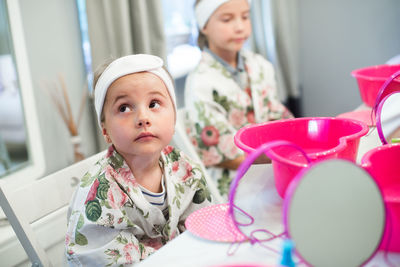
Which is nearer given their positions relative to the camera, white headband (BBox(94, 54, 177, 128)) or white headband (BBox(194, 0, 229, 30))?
white headband (BBox(94, 54, 177, 128))

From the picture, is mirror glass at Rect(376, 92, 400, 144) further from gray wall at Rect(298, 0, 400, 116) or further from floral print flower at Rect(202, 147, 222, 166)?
gray wall at Rect(298, 0, 400, 116)

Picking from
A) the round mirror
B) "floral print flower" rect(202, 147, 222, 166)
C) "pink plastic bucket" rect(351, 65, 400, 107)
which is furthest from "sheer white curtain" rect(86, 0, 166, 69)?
the round mirror

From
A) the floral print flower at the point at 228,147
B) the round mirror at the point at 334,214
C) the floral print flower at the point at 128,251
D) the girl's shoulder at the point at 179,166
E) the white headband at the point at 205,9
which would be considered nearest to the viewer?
the round mirror at the point at 334,214

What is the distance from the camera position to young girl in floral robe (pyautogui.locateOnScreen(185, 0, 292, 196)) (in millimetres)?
1620

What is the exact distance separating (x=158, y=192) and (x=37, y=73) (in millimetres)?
883

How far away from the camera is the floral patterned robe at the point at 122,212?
848mm

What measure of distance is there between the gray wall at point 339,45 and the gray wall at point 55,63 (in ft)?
6.31

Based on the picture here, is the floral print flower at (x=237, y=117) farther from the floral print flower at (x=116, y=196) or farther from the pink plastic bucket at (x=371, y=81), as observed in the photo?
the floral print flower at (x=116, y=196)

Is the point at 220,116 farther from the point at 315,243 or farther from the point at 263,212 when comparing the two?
the point at 315,243

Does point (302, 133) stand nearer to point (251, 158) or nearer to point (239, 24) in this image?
point (251, 158)

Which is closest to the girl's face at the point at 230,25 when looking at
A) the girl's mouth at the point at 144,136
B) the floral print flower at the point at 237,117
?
the floral print flower at the point at 237,117

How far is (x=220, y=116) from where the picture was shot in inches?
64.2

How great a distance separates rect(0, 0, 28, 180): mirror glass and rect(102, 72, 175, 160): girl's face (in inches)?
30.4

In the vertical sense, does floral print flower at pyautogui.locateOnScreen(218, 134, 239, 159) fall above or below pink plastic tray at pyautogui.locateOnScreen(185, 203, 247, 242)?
below
